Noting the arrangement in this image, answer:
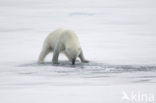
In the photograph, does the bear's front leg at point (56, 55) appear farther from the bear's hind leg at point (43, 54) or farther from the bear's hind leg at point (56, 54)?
the bear's hind leg at point (43, 54)

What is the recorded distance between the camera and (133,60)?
65.1ft

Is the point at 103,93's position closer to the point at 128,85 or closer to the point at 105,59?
the point at 128,85

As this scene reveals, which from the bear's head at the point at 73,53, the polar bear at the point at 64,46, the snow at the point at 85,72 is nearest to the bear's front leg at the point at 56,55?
the polar bear at the point at 64,46

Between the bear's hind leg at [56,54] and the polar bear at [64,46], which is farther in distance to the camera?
the bear's hind leg at [56,54]

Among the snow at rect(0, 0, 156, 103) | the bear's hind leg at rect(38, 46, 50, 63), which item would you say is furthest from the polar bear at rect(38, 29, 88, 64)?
the snow at rect(0, 0, 156, 103)

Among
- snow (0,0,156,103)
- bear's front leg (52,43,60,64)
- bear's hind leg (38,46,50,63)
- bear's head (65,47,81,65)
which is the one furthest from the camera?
bear's hind leg (38,46,50,63)

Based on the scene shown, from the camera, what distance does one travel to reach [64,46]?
19219 millimetres

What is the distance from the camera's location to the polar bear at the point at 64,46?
1864 cm

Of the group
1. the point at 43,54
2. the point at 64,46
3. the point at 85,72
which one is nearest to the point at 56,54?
the point at 64,46

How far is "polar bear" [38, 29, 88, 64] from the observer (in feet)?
61.2

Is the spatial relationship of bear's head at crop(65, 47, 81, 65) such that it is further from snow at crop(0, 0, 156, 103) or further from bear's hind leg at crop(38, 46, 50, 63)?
bear's hind leg at crop(38, 46, 50, 63)

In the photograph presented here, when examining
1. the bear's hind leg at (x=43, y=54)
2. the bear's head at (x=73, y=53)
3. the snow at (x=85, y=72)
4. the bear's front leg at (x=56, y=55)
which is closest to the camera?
the snow at (x=85, y=72)

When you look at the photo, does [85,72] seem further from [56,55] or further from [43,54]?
[43,54]

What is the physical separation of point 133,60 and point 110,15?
97.4 ft
